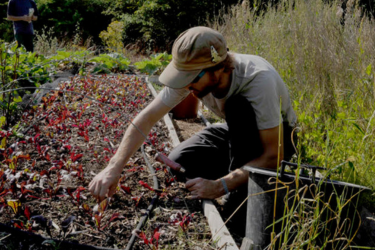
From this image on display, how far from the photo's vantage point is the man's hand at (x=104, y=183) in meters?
2.10

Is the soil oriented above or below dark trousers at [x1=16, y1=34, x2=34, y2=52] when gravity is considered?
below

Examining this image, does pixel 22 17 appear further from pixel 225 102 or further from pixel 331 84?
pixel 331 84

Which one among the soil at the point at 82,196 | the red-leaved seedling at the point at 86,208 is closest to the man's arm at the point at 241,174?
the soil at the point at 82,196

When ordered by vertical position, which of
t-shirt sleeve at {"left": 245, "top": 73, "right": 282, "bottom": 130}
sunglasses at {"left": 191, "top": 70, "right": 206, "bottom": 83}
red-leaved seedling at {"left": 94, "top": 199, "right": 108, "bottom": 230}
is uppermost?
sunglasses at {"left": 191, "top": 70, "right": 206, "bottom": 83}

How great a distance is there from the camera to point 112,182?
215 centimetres

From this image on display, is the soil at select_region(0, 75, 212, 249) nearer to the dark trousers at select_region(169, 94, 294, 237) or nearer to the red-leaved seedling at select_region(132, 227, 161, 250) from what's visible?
the red-leaved seedling at select_region(132, 227, 161, 250)

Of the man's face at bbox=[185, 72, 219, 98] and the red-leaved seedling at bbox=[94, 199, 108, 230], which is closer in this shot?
the red-leaved seedling at bbox=[94, 199, 108, 230]

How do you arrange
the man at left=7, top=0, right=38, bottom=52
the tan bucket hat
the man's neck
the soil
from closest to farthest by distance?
1. the soil
2. the tan bucket hat
3. the man's neck
4. the man at left=7, top=0, right=38, bottom=52

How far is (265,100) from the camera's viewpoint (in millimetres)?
2307

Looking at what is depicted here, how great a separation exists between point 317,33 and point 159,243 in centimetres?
A: 285

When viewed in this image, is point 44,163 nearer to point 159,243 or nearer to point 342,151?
point 159,243

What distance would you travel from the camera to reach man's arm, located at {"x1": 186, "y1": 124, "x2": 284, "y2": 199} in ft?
7.58

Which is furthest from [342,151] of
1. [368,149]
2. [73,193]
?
[73,193]

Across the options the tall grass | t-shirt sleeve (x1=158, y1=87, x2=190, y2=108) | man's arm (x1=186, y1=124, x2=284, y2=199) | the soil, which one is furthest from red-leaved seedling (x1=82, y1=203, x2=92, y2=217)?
the tall grass
